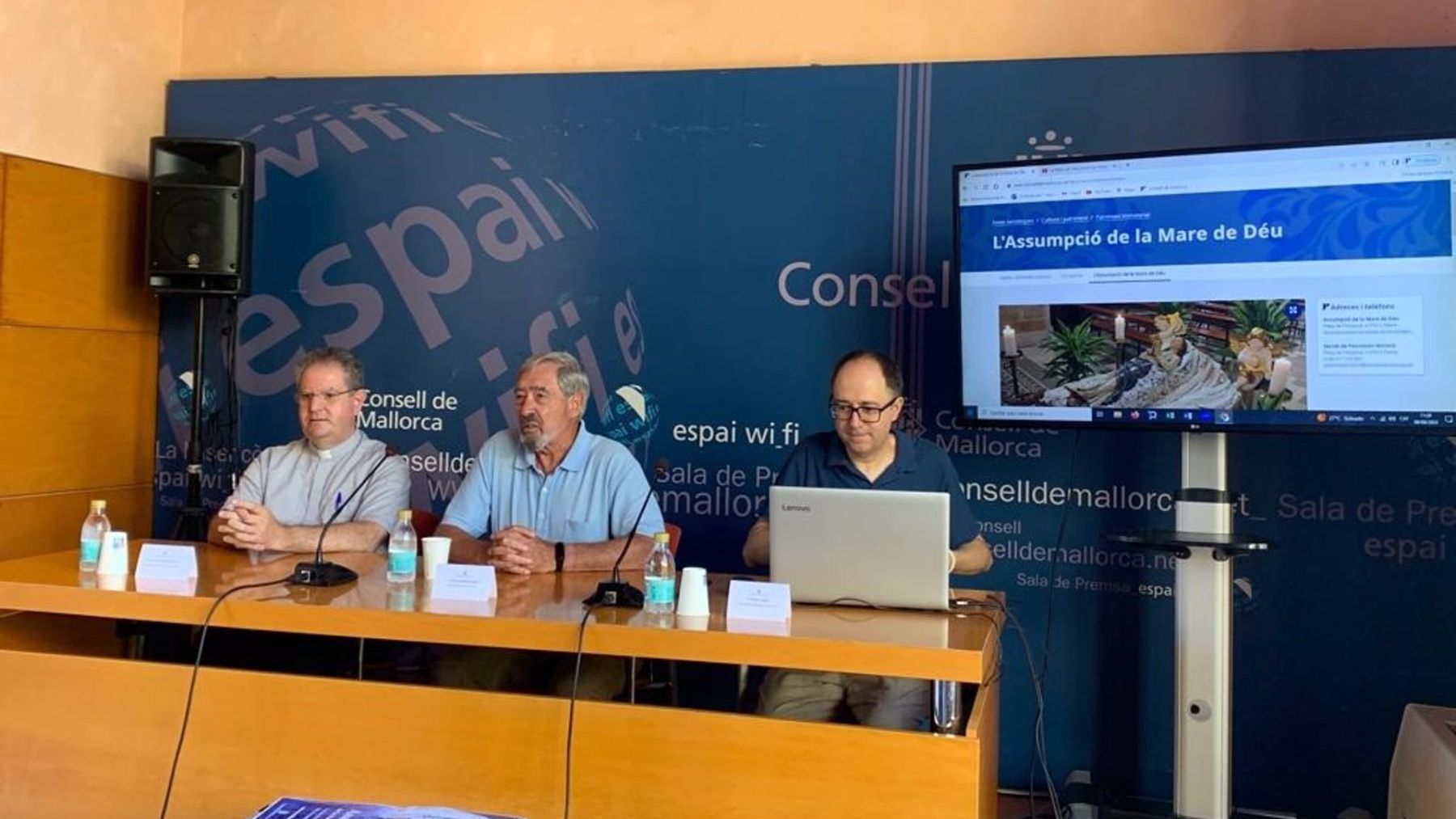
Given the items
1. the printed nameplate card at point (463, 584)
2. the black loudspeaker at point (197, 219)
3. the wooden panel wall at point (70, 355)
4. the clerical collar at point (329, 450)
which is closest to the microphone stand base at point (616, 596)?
the printed nameplate card at point (463, 584)

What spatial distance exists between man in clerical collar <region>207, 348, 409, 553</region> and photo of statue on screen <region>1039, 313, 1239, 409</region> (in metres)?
A: 1.83

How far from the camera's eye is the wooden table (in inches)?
75.2

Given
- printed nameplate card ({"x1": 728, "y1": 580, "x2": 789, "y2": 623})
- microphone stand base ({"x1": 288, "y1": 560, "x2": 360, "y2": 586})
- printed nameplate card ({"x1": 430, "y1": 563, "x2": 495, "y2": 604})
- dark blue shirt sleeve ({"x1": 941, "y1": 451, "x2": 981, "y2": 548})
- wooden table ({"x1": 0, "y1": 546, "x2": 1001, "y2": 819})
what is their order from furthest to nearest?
dark blue shirt sleeve ({"x1": 941, "y1": 451, "x2": 981, "y2": 548})
microphone stand base ({"x1": 288, "y1": 560, "x2": 360, "y2": 586})
printed nameplate card ({"x1": 430, "y1": 563, "x2": 495, "y2": 604})
printed nameplate card ({"x1": 728, "y1": 580, "x2": 789, "y2": 623})
wooden table ({"x1": 0, "y1": 546, "x2": 1001, "y2": 819})

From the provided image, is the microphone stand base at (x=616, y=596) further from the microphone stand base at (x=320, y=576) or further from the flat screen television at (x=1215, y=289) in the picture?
the flat screen television at (x=1215, y=289)

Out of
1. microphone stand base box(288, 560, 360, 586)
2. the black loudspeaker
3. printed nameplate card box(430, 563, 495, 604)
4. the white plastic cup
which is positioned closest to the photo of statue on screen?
printed nameplate card box(430, 563, 495, 604)

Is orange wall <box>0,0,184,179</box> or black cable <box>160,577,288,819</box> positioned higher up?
orange wall <box>0,0,184,179</box>

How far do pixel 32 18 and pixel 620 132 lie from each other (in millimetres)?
1902

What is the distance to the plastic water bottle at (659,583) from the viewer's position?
2156 mm

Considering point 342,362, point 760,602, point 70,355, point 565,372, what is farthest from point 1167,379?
point 70,355

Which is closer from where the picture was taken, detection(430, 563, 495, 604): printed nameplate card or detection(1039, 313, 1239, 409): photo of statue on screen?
detection(430, 563, 495, 604): printed nameplate card

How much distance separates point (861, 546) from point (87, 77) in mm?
3245

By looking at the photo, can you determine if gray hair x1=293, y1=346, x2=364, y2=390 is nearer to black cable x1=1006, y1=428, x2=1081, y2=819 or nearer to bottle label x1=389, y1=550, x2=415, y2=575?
bottle label x1=389, y1=550, x2=415, y2=575

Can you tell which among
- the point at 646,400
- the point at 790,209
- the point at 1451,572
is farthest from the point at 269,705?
the point at 1451,572

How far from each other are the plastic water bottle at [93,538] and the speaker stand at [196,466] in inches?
51.6
